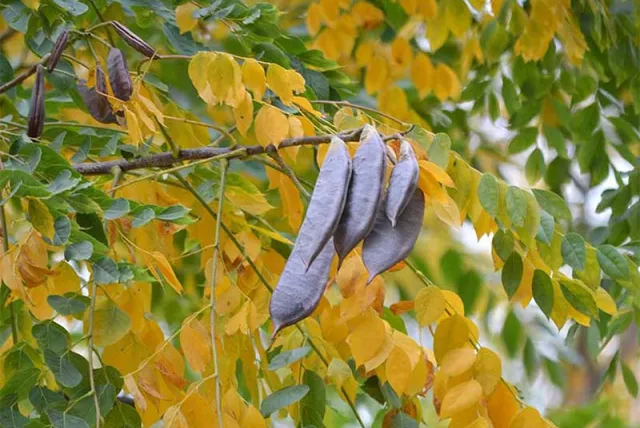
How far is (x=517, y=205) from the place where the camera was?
4.19 feet

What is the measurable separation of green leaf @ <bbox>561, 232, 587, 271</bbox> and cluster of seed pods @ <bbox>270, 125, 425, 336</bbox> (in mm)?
350

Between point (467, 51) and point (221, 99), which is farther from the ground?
point (221, 99)

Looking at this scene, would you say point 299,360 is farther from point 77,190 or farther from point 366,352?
point 77,190

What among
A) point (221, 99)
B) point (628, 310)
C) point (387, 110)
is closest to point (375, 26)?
point (387, 110)

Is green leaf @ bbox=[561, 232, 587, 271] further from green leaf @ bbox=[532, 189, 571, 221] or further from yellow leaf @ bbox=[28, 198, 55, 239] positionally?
yellow leaf @ bbox=[28, 198, 55, 239]

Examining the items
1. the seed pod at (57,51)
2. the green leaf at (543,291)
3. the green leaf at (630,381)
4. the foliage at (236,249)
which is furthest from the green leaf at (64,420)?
the green leaf at (630,381)

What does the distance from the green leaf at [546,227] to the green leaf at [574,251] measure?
41 mm

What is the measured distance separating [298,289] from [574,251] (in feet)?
1.53

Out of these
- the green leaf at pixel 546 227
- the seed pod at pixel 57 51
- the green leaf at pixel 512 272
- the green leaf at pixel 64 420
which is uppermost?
the seed pod at pixel 57 51

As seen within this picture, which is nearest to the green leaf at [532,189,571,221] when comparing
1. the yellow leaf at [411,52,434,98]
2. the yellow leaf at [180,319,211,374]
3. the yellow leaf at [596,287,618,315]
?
the yellow leaf at [596,287,618,315]

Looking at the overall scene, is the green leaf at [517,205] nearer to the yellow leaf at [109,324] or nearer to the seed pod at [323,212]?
the seed pod at [323,212]

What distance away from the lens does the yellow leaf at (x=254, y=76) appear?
54.2 inches

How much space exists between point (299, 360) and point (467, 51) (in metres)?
1.14

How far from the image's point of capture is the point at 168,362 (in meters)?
1.31
